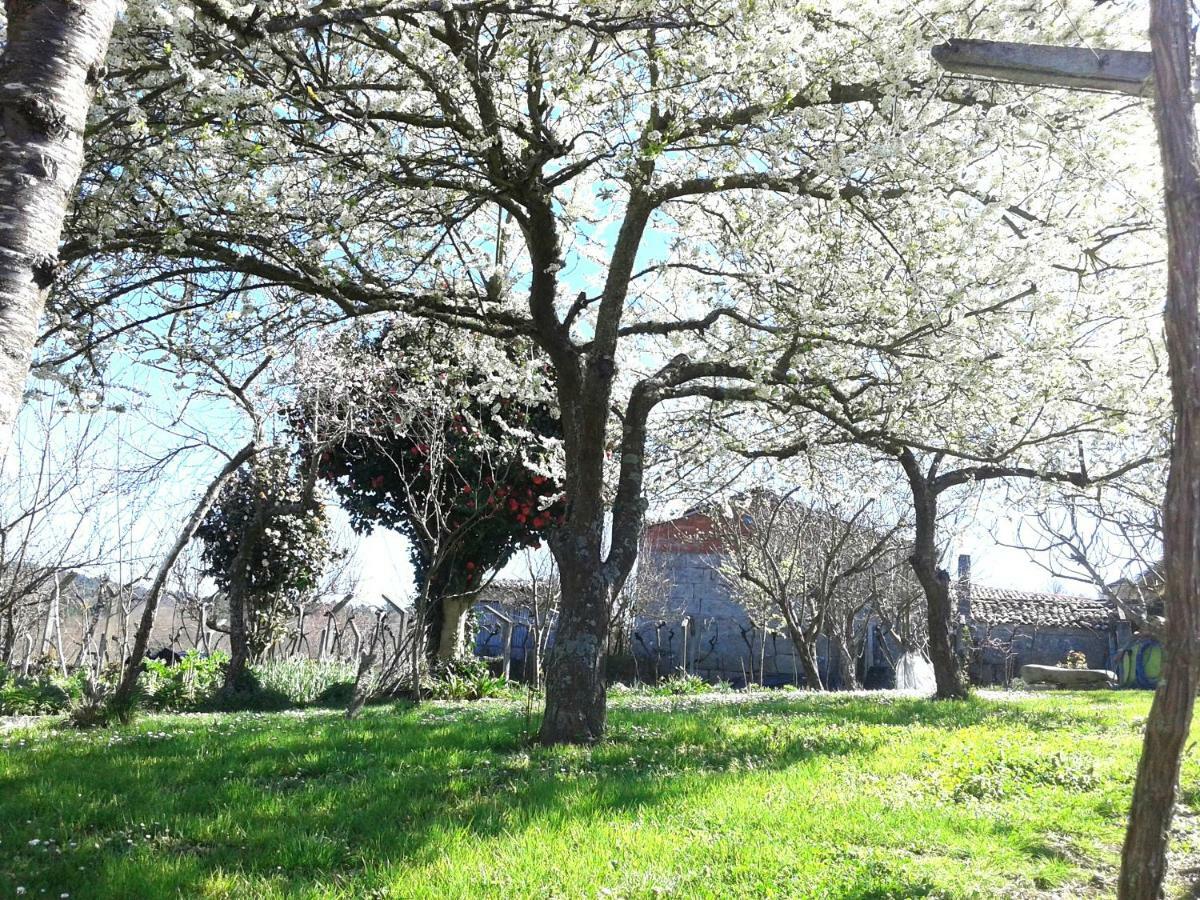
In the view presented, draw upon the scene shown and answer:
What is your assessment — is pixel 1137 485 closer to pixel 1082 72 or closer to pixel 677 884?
pixel 1082 72

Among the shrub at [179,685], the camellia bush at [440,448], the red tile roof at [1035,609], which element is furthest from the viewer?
the red tile roof at [1035,609]

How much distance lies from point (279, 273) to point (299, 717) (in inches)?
181

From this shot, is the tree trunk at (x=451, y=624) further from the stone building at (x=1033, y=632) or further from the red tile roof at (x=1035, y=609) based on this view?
the red tile roof at (x=1035, y=609)

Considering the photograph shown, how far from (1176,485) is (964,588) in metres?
23.2

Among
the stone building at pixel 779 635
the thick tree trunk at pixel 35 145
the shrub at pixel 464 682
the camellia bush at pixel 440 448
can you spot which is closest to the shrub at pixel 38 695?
the camellia bush at pixel 440 448

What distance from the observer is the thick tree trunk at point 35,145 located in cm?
224

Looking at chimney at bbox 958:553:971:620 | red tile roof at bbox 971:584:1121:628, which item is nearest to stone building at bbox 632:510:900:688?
chimney at bbox 958:553:971:620

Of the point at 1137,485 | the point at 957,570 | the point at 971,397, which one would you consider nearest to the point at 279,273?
the point at 971,397

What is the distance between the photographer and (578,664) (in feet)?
21.5

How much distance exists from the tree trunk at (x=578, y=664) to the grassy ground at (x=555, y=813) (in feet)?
0.92

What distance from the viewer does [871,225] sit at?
6.56 metres

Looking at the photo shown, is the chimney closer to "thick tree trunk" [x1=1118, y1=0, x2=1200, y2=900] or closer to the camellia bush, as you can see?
the camellia bush

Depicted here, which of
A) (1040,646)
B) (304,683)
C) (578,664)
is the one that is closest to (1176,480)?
(578,664)

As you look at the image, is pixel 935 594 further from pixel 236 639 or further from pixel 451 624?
pixel 236 639
